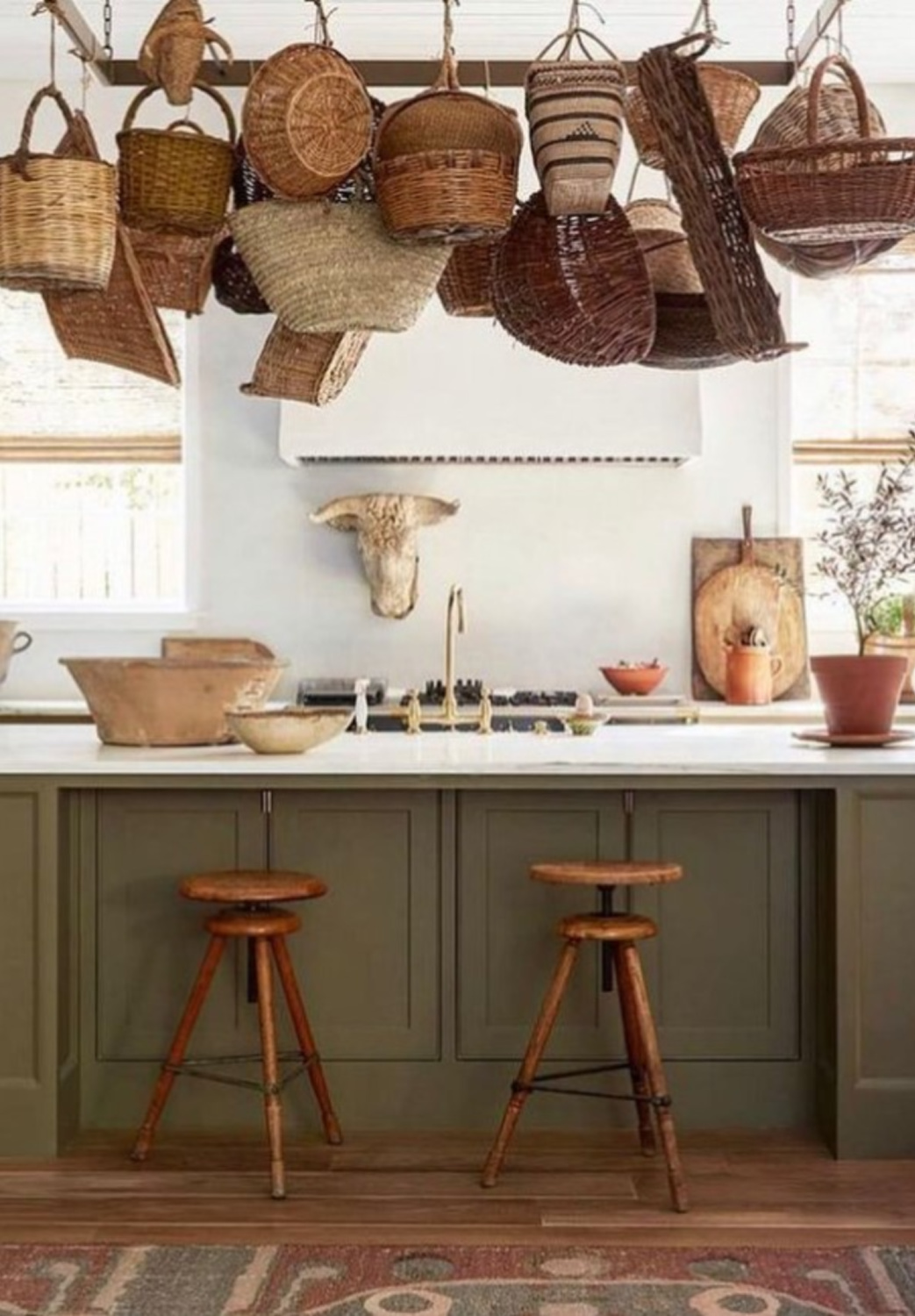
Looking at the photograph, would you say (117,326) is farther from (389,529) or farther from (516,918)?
(389,529)

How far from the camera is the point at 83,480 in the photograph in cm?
721

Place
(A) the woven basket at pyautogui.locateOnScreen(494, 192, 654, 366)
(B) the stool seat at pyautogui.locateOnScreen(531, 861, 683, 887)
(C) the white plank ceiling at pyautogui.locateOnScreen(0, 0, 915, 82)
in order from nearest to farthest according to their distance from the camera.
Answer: (A) the woven basket at pyautogui.locateOnScreen(494, 192, 654, 366) < (B) the stool seat at pyautogui.locateOnScreen(531, 861, 683, 887) < (C) the white plank ceiling at pyautogui.locateOnScreen(0, 0, 915, 82)

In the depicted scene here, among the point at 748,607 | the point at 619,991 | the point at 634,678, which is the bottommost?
the point at 619,991

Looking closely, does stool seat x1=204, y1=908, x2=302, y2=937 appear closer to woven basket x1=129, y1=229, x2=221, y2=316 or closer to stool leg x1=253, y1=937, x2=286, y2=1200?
stool leg x1=253, y1=937, x2=286, y2=1200

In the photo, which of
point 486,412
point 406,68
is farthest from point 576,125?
point 486,412

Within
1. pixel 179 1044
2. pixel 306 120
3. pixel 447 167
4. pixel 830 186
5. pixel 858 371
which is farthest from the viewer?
pixel 858 371

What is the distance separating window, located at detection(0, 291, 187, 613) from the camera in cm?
716

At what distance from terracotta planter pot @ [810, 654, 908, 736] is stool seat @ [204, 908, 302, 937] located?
147 cm

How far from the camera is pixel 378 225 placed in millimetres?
3668

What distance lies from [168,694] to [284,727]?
0.39 meters

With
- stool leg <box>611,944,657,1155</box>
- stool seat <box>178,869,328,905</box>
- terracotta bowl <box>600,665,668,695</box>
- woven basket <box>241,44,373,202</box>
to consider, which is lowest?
stool leg <box>611,944,657,1155</box>

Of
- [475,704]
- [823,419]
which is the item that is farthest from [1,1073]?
[823,419]

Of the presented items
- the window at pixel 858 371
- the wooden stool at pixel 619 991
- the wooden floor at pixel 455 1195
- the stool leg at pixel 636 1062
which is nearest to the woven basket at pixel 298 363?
the wooden stool at pixel 619 991

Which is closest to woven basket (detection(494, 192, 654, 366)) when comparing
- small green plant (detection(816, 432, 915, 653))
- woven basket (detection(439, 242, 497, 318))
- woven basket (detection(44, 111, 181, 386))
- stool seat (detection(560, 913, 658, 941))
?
woven basket (detection(439, 242, 497, 318))
